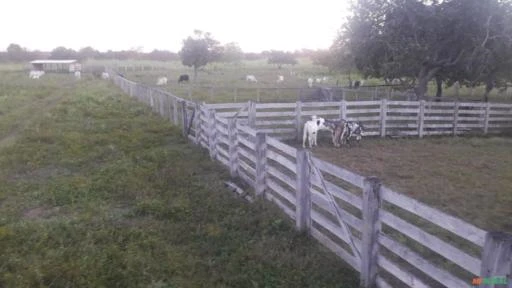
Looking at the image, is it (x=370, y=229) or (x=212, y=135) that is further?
(x=212, y=135)

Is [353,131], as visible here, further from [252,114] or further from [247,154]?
[247,154]

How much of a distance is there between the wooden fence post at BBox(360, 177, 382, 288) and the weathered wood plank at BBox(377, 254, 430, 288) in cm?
10

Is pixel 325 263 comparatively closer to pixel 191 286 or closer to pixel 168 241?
pixel 191 286

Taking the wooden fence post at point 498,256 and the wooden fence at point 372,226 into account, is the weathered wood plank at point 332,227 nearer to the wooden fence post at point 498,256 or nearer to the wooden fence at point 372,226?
the wooden fence at point 372,226

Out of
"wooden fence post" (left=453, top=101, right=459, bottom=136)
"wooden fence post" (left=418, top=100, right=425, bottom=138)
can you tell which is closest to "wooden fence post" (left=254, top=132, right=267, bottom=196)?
"wooden fence post" (left=418, top=100, right=425, bottom=138)

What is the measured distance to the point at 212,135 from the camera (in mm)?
10883

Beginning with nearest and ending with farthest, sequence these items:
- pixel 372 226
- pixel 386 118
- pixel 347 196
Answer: pixel 372 226 < pixel 347 196 < pixel 386 118

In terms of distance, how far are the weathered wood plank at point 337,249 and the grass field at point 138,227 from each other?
9cm

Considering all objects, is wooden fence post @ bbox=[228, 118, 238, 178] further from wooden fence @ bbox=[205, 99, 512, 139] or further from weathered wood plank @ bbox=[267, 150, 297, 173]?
wooden fence @ bbox=[205, 99, 512, 139]

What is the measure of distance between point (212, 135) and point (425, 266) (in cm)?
746

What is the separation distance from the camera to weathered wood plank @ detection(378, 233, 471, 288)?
3698 mm

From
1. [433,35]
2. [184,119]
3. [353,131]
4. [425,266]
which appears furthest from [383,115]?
[425,266]

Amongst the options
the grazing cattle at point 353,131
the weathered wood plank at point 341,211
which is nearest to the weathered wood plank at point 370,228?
the weathered wood plank at point 341,211

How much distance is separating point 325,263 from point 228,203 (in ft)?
8.62
